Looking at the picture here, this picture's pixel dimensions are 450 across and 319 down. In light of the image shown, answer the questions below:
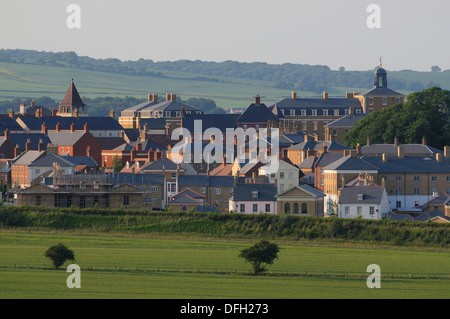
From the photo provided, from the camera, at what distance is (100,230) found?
78.6 meters

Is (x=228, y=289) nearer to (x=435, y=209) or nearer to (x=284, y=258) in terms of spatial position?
(x=284, y=258)

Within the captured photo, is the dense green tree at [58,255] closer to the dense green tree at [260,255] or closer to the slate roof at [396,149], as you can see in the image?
the dense green tree at [260,255]

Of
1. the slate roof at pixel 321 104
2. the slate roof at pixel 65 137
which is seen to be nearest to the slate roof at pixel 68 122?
the slate roof at pixel 65 137

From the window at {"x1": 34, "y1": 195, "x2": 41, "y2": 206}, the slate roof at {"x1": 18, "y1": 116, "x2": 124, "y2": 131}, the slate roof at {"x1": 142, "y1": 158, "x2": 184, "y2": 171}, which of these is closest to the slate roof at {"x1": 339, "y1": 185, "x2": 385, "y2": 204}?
the slate roof at {"x1": 142, "y1": 158, "x2": 184, "y2": 171}

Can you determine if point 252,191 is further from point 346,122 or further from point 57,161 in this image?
point 346,122

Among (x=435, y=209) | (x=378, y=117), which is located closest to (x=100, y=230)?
(x=435, y=209)

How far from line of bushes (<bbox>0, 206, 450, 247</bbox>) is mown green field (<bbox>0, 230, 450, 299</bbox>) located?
9.78 feet

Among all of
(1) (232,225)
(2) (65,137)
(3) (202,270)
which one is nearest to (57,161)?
(2) (65,137)

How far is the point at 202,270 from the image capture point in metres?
57.2

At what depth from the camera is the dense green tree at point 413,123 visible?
120688 millimetres

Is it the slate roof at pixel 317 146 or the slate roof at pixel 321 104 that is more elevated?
the slate roof at pixel 321 104

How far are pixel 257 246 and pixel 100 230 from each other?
21876mm

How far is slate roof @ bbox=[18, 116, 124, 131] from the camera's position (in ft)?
516

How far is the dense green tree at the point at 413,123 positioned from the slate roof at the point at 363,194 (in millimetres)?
29781
